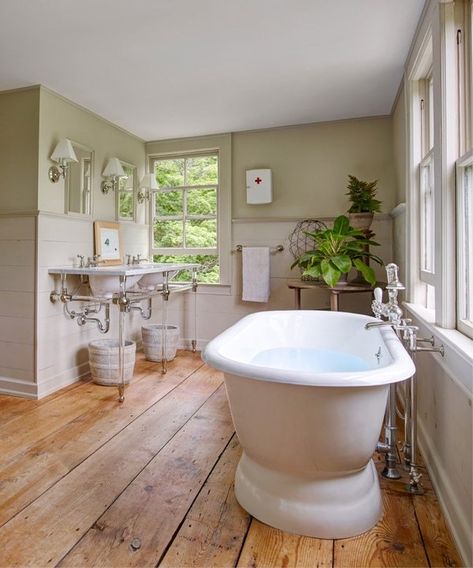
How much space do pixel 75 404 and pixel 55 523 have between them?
3.93 feet

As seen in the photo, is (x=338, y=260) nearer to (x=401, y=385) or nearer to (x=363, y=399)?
(x=401, y=385)

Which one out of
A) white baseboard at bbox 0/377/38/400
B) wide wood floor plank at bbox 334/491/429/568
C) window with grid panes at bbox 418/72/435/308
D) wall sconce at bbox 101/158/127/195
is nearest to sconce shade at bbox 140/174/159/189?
wall sconce at bbox 101/158/127/195

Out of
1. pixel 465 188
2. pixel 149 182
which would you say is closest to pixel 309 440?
pixel 465 188

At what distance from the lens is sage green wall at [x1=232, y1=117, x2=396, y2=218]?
10.7ft

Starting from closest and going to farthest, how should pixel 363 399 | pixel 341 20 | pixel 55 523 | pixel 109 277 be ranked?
1. pixel 363 399
2. pixel 55 523
3. pixel 341 20
4. pixel 109 277

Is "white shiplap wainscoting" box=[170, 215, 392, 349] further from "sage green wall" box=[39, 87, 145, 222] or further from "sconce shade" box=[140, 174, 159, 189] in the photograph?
"sage green wall" box=[39, 87, 145, 222]

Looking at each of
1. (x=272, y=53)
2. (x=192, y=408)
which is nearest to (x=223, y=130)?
(x=272, y=53)

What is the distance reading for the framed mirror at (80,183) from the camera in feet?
9.43

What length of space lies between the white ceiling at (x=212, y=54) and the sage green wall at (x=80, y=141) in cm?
10

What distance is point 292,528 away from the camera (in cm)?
130

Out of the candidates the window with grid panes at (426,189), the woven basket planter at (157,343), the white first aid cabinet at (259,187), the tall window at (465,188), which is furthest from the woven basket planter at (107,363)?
the tall window at (465,188)

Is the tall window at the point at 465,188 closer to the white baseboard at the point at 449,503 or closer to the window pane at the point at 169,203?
the white baseboard at the point at 449,503

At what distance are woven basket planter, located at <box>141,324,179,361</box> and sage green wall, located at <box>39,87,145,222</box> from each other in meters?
1.11

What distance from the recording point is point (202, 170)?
3.82 m
